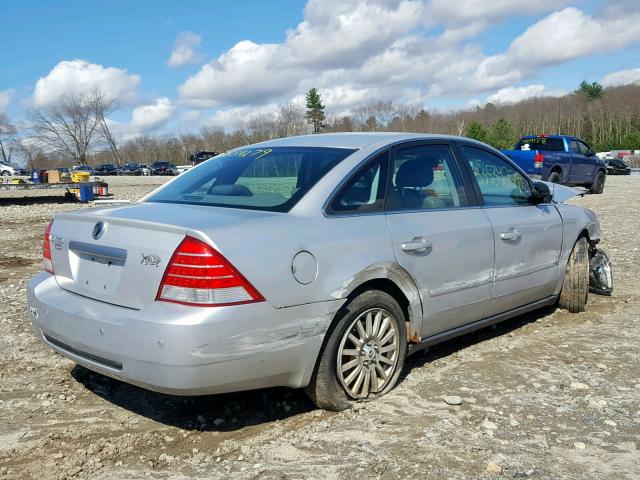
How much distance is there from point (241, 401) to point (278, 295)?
41.3 inches

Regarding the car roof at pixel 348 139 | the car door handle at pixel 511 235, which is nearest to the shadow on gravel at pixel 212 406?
the car roof at pixel 348 139

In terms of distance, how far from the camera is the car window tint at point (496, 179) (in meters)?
4.62

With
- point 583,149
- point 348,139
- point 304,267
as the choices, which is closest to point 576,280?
point 348,139

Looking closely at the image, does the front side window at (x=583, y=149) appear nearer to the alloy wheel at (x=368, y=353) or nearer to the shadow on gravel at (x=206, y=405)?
the shadow on gravel at (x=206, y=405)

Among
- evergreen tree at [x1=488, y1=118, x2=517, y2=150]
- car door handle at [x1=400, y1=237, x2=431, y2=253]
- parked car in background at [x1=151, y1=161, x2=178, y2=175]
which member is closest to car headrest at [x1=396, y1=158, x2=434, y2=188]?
car door handle at [x1=400, y1=237, x2=431, y2=253]

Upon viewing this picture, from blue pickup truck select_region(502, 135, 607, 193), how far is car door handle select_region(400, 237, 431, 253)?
1541cm

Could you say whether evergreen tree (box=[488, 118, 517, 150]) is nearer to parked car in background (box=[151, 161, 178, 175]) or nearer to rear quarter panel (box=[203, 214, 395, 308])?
parked car in background (box=[151, 161, 178, 175])

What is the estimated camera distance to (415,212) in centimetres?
395

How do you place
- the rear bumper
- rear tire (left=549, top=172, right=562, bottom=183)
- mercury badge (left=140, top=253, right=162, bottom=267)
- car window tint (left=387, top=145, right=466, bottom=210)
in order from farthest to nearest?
rear tire (left=549, top=172, right=562, bottom=183)
car window tint (left=387, top=145, right=466, bottom=210)
mercury badge (left=140, top=253, right=162, bottom=267)
the rear bumper

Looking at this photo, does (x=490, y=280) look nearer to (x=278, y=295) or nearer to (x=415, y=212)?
(x=415, y=212)

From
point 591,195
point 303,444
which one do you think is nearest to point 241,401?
point 303,444

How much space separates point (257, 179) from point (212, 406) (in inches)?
56.2

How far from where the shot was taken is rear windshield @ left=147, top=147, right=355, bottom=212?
356cm

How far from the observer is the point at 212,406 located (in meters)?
3.70
